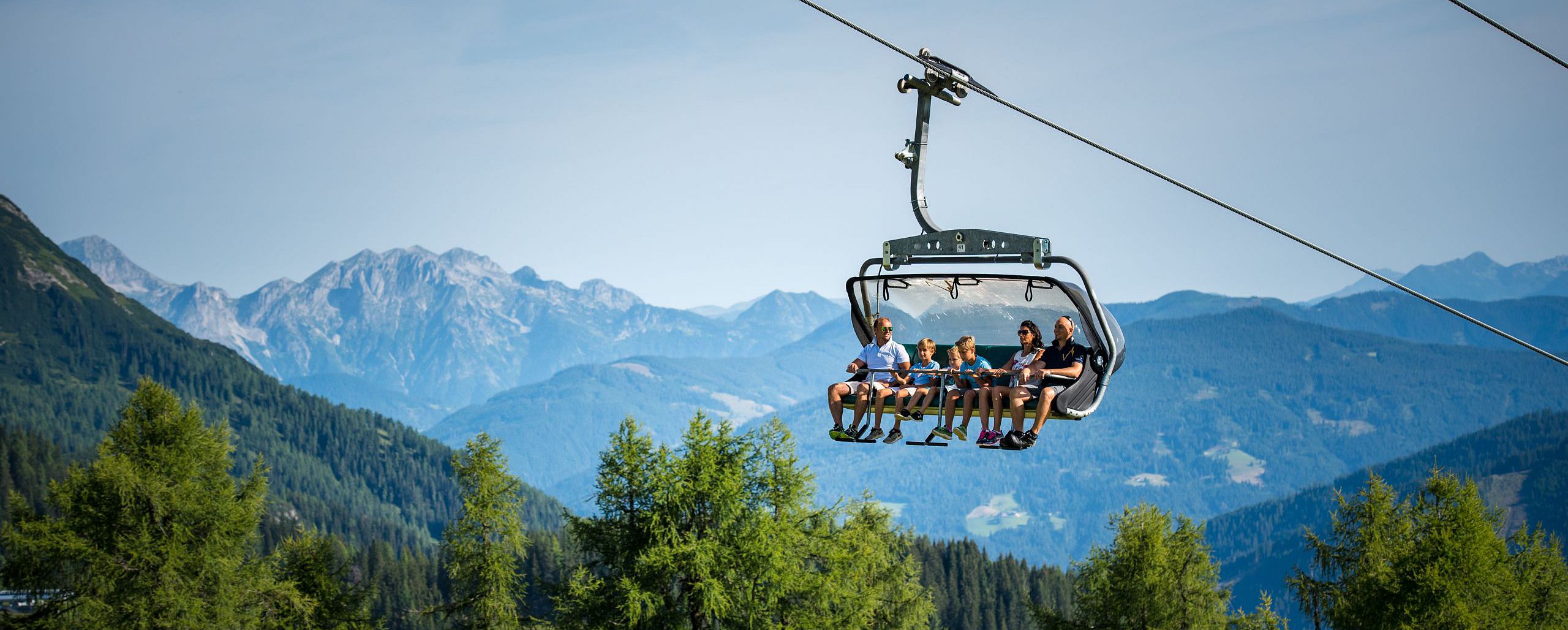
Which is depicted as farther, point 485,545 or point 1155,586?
point 1155,586

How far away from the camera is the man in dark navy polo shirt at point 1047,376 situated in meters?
19.1

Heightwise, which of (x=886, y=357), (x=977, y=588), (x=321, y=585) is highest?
(x=977, y=588)

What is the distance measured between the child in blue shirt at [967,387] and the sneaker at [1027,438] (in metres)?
0.81

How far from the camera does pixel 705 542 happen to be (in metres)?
30.0

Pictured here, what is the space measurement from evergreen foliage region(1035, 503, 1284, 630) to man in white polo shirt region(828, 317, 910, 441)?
18764 mm

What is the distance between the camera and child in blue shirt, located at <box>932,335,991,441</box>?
19.9 m

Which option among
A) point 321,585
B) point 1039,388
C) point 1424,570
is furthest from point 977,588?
point 1039,388

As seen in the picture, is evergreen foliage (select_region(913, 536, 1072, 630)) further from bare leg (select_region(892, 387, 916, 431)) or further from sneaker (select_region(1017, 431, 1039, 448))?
sneaker (select_region(1017, 431, 1039, 448))

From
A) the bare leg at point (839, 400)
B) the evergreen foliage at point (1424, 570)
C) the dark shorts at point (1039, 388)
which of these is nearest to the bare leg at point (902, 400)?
the bare leg at point (839, 400)

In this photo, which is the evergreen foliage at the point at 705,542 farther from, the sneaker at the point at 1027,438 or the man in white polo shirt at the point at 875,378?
Answer: the sneaker at the point at 1027,438

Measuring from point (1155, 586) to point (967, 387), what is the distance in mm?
19006

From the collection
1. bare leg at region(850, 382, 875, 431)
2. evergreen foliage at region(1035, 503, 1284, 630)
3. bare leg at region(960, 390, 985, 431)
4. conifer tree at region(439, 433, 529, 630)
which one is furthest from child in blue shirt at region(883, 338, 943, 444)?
evergreen foliage at region(1035, 503, 1284, 630)

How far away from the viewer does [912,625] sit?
48906 mm

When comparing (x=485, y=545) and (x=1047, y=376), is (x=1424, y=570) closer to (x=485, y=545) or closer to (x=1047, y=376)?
(x=1047, y=376)
